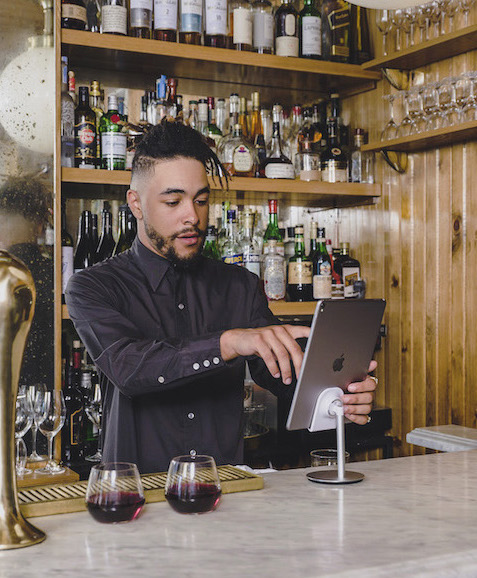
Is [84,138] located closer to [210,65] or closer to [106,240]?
[106,240]

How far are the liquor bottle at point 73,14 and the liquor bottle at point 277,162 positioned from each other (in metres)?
0.77

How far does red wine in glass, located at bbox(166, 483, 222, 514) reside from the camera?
3.72 feet

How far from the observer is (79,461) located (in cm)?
244

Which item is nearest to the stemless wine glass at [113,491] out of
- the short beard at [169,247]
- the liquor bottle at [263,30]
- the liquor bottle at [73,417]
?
the short beard at [169,247]

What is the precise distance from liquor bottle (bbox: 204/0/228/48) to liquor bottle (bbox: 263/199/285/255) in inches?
23.6

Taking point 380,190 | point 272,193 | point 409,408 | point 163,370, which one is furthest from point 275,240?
point 163,370

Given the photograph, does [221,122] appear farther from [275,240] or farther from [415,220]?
[415,220]

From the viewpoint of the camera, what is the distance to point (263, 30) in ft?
8.99

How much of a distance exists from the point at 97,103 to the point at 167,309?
3.36 feet

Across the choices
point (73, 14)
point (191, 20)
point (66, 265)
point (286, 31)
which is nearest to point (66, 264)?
point (66, 265)

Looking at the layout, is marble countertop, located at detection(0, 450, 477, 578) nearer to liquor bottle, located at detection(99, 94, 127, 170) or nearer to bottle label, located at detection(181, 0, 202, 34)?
liquor bottle, located at detection(99, 94, 127, 170)

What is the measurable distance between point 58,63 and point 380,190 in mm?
1236

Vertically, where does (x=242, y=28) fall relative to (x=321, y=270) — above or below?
above

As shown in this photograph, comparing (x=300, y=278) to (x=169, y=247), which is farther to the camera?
(x=300, y=278)
